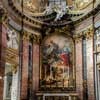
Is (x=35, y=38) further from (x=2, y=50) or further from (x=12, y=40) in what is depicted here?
(x=2, y=50)

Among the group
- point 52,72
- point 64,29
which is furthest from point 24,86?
point 64,29

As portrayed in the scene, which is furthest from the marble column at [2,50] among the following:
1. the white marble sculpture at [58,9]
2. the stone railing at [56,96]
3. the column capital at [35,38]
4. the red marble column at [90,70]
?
the red marble column at [90,70]

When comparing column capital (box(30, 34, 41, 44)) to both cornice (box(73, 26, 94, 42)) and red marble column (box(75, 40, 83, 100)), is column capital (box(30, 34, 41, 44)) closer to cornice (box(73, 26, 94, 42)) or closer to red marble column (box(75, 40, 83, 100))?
cornice (box(73, 26, 94, 42))

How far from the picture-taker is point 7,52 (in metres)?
17.7

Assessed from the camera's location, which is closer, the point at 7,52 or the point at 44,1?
the point at 7,52

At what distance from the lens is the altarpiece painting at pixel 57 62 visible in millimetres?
20672

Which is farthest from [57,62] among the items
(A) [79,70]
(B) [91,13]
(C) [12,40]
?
(B) [91,13]

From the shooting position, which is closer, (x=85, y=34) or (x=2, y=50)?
(x=2, y=50)

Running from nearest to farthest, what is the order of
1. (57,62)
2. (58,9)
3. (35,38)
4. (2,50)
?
(2,50) < (57,62) < (35,38) < (58,9)

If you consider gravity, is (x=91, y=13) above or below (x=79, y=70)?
above

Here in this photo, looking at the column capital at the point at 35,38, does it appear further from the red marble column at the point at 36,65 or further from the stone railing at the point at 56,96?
the stone railing at the point at 56,96

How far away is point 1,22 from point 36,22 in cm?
529

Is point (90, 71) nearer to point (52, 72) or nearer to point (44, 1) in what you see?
point (52, 72)

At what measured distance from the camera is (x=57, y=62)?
21.1 metres
